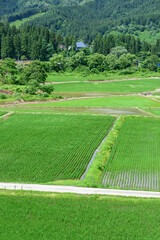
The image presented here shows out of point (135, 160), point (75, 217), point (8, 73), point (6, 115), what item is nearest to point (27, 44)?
point (8, 73)

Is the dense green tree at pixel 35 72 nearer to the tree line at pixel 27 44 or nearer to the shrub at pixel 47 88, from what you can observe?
the shrub at pixel 47 88

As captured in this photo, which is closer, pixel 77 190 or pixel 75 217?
pixel 75 217

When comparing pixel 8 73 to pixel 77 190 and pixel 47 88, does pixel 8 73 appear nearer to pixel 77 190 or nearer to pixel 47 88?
pixel 47 88

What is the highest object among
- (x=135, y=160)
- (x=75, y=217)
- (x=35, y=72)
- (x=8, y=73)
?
(x=35, y=72)

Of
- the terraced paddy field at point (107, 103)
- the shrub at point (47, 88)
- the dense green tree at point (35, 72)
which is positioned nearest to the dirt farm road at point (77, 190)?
the terraced paddy field at point (107, 103)

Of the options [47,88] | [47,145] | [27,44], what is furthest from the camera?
[27,44]

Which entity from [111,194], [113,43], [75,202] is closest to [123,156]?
[111,194]

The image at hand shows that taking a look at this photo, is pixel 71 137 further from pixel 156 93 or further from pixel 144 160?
pixel 156 93

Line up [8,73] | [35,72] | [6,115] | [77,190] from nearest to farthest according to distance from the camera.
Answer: [77,190]
[6,115]
[35,72]
[8,73]
